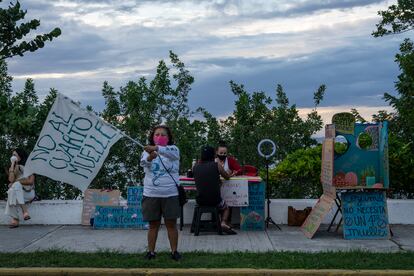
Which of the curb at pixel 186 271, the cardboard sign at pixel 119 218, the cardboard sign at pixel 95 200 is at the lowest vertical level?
the curb at pixel 186 271

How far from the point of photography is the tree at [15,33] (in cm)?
1059

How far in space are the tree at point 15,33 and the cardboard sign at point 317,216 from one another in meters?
4.82

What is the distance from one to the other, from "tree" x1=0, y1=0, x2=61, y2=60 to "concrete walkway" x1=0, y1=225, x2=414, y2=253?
9.25 ft

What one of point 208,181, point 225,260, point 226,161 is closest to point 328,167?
point 208,181

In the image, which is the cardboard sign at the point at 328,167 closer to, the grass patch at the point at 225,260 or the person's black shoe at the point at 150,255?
the grass patch at the point at 225,260

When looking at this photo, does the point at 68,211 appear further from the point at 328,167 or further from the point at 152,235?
the point at 328,167

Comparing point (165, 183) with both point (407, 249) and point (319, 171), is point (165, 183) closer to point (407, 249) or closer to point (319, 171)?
point (407, 249)

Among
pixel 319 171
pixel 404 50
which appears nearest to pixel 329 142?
pixel 319 171

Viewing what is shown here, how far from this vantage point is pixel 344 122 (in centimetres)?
1061

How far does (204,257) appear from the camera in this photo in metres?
8.77

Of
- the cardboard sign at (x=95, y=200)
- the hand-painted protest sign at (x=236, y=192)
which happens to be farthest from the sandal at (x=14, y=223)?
the hand-painted protest sign at (x=236, y=192)

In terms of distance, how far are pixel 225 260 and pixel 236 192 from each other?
2819 mm

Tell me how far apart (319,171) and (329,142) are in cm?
192

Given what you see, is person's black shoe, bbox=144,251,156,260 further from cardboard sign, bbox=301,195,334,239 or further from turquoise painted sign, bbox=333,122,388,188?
turquoise painted sign, bbox=333,122,388,188
